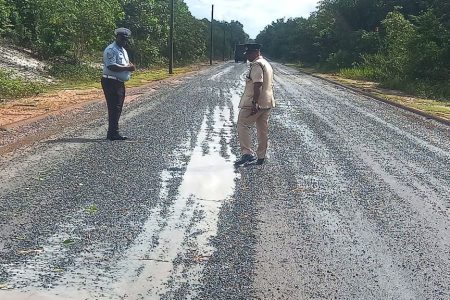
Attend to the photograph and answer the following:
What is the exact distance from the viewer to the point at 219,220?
17.0ft

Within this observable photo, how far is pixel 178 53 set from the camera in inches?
2308

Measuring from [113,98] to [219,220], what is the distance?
4841mm

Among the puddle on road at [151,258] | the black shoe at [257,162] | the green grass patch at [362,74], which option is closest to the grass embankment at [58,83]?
the black shoe at [257,162]

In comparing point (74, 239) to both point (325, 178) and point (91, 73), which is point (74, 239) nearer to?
point (325, 178)

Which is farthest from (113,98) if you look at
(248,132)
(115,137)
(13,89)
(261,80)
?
(13,89)

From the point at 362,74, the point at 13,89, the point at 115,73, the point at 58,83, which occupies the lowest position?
the point at 362,74

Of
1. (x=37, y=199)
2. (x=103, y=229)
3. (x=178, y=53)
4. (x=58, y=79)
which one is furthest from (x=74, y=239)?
(x=178, y=53)

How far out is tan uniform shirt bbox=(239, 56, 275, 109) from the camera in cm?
772

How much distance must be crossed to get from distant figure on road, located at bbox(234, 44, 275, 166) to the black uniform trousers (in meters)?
2.40

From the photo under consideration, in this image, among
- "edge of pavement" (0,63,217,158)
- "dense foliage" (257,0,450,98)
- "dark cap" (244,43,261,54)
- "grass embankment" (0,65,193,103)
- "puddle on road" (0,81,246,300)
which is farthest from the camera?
"dense foliage" (257,0,450,98)

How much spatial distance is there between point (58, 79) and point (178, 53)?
1384 inches

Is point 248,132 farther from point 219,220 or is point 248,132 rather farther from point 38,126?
point 38,126

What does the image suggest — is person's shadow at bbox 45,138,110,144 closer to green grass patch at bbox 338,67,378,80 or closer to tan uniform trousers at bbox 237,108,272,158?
tan uniform trousers at bbox 237,108,272,158

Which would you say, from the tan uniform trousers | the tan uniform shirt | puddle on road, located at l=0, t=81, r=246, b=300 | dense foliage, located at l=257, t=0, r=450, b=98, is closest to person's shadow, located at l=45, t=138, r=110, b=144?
the tan uniform trousers
